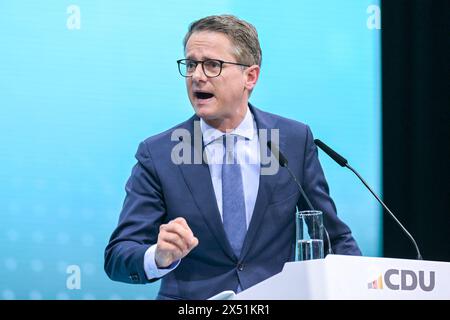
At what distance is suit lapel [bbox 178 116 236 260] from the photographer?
2.75 metres

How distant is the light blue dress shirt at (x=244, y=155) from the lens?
2877 millimetres

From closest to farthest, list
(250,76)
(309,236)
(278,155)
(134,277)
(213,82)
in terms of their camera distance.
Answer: (309,236)
(134,277)
(278,155)
(213,82)
(250,76)

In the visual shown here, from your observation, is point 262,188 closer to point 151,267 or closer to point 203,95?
point 203,95

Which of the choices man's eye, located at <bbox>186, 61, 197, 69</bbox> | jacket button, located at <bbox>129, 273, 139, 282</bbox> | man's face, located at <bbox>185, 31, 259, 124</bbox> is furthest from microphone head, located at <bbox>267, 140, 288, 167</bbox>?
jacket button, located at <bbox>129, 273, 139, 282</bbox>

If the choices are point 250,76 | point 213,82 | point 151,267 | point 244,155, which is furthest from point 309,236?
point 250,76

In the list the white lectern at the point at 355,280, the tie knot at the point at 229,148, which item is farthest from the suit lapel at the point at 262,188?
the white lectern at the point at 355,280

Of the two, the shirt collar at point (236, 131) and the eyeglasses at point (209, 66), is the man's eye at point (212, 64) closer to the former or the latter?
the eyeglasses at point (209, 66)

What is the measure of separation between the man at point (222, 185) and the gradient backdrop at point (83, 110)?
611mm

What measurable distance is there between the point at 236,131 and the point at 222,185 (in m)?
0.24

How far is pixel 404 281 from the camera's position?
6.21 ft

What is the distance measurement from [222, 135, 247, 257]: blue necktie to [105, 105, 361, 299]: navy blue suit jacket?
5 cm

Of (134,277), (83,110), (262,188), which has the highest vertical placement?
(83,110)

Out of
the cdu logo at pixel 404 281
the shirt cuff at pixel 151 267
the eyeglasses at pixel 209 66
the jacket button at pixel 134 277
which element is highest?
the eyeglasses at pixel 209 66

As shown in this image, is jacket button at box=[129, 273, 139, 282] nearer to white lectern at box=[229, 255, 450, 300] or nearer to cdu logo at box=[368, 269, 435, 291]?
white lectern at box=[229, 255, 450, 300]
